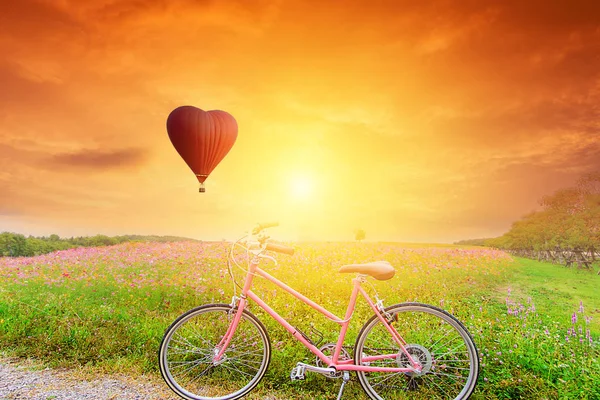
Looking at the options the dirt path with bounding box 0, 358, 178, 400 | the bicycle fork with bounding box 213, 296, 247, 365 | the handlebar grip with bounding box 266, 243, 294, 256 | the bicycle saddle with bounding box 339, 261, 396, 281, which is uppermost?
the handlebar grip with bounding box 266, 243, 294, 256

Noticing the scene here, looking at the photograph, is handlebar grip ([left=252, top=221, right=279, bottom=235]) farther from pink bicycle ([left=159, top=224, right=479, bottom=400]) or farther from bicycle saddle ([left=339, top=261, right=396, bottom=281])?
bicycle saddle ([left=339, top=261, right=396, bottom=281])

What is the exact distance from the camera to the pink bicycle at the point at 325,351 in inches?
211

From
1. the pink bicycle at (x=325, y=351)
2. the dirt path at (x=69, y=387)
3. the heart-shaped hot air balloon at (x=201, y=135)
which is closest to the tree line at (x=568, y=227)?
the pink bicycle at (x=325, y=351)

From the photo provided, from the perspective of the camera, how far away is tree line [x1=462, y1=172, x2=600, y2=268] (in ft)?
34.1

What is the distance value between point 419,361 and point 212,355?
2735 millimetres

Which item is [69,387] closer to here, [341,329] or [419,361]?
[341,329]

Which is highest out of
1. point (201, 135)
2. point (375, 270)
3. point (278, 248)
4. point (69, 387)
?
point (201, 135)

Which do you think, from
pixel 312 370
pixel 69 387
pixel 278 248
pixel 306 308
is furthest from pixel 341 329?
pixel 69 387

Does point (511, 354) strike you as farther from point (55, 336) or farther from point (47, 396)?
point (55, 336)

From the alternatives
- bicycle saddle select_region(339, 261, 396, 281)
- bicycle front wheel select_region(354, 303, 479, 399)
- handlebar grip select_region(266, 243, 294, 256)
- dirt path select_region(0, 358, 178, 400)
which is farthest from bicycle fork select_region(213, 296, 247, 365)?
bicycle front wheel select_region(354, 303, 479, 399)

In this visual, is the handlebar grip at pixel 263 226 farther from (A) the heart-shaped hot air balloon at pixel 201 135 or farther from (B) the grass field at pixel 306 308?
(A) the heart-shaped hot air balloon at pixel 201 135

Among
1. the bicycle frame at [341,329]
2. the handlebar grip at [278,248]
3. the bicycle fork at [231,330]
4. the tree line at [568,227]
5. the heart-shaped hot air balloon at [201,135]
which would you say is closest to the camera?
the bicycle frame at [341,329]

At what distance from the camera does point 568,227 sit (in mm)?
10805

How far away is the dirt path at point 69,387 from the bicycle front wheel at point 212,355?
1.21 ft
